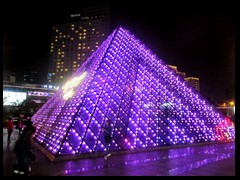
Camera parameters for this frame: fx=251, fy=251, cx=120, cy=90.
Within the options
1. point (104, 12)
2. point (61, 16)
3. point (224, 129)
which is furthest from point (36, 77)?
point (224, 129)

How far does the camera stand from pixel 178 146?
12359mm

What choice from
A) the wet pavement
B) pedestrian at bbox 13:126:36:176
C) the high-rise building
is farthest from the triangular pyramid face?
the high-rise building

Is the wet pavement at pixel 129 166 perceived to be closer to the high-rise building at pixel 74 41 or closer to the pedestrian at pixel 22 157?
the pedestrian at pixel 22 157

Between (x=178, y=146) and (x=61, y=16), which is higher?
(x=61, y=16)

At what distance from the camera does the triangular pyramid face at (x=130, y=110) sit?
9953 mm

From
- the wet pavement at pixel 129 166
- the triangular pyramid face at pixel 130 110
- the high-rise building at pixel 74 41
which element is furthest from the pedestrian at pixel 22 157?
the high-rise building at pixel 74 41

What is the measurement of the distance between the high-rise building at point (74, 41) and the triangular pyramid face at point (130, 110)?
9393 centimetres

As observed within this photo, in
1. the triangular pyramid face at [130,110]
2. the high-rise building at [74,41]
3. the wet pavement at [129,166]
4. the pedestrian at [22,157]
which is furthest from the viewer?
the high-rise building at [74,41]

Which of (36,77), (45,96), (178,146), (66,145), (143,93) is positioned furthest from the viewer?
(36,77)

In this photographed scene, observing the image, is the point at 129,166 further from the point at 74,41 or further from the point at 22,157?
the point at 74,41

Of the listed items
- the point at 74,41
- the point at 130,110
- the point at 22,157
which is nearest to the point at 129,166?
the point at 22,157

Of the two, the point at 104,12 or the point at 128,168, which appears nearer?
the point at 128,168

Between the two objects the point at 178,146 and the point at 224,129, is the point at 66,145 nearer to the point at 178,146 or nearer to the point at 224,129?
the point at 178,146

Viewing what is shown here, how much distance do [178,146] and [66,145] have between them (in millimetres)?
5973
